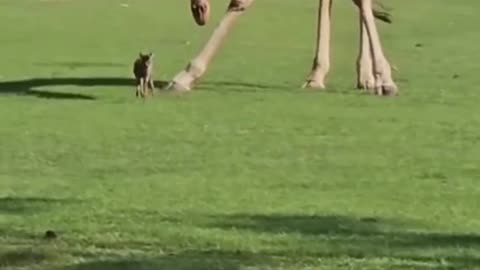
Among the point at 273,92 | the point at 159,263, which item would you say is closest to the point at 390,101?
the point at 273,92

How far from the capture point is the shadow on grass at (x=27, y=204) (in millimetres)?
8398

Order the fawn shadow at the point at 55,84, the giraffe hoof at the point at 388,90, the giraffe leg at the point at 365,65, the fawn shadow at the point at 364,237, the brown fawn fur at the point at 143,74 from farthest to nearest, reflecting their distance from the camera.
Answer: the giraffe leg at the point at 365,65, the giraffe hoof at the point at 388,90, the fawn shadow at the point at 55,84, the brown fawn fur at the point at 143,74, the fawn shadow at the point at 364,237

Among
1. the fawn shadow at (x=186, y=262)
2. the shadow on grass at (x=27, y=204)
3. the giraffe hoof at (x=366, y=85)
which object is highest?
the fawn shadow at (x=186, y=262)

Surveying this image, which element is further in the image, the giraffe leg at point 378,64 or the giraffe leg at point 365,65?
the giraffe leg at point 365,65

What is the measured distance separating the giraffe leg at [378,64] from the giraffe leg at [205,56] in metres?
1.17

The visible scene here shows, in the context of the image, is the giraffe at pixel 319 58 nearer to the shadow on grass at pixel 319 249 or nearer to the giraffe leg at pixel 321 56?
the giraffe leg at pixel 321 56

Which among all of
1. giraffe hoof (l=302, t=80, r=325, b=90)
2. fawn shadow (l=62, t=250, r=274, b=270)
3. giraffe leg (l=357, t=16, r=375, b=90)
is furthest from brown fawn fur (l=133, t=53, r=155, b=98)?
fawn shadow (l=62, t=250, r=274, b=270)

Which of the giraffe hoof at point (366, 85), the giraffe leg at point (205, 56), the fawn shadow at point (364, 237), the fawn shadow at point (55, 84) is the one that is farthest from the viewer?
the giraffe hoof at point (366, 85)

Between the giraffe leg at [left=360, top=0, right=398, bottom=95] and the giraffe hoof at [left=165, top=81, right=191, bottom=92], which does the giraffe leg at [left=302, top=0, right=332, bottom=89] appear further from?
the giraffe hoof at [left=165, top=81, right=191, bottom=92]

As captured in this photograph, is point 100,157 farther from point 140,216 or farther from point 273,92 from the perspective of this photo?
point 273,92

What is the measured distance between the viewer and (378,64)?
1545 centimetres

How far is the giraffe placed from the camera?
15203 mm

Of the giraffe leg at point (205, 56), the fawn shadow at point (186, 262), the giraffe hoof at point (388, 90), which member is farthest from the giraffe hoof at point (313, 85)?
the fawn shadow at point (186, 262)

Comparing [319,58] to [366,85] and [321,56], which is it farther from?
[366,85]
